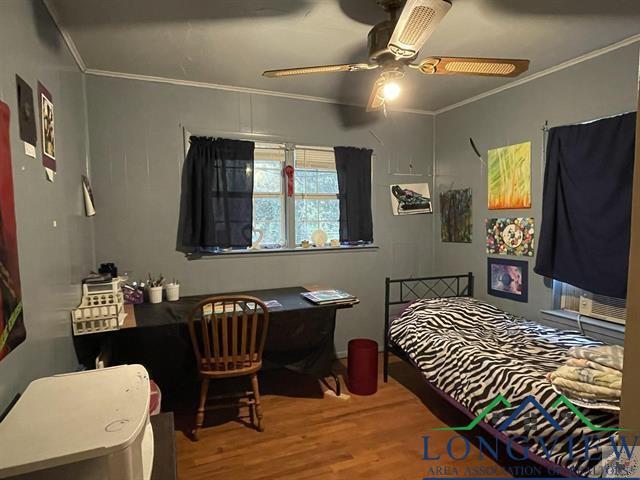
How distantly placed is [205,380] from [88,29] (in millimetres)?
2266

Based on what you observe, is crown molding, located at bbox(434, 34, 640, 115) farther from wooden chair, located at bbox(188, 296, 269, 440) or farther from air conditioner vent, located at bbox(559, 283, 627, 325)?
wooden chair, located at bbox(188, 296, 269, 440)

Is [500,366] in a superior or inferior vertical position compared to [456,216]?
inferior

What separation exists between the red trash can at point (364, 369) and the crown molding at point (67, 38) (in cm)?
287

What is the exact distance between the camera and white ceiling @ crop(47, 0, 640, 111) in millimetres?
1889

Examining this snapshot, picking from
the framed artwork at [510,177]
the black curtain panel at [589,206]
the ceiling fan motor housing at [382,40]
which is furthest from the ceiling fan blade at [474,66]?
the framed artwork at [510,177]

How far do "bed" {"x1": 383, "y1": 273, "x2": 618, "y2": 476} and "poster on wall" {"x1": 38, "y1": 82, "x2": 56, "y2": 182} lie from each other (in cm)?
249

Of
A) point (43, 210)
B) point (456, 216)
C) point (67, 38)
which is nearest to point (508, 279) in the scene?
point (456, 216)

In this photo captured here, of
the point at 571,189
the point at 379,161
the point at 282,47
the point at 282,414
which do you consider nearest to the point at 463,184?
the point at 379,161

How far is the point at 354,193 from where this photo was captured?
3.56 m

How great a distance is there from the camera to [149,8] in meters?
1.90

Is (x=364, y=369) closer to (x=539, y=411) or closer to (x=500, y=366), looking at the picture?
(x=500, y=366)

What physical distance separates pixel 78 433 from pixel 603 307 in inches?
120

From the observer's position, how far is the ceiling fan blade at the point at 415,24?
4.45 ft

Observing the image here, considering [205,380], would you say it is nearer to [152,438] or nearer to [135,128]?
[152,438]
